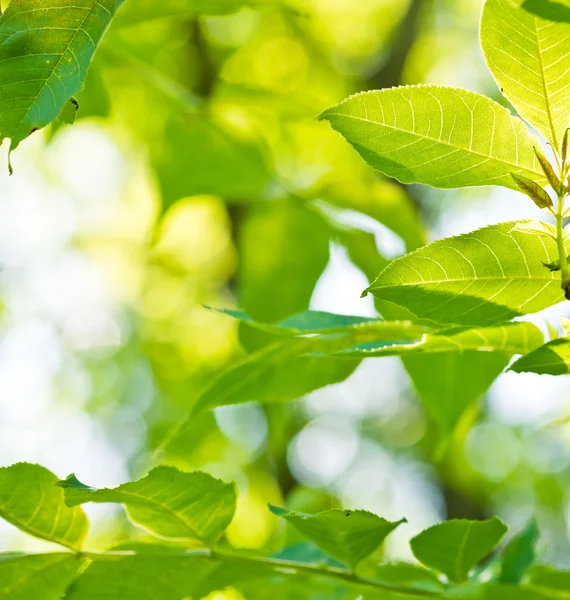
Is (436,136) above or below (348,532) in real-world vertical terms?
above

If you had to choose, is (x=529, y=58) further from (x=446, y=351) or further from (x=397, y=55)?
(x=397, y=55)

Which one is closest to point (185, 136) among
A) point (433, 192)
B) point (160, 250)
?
point (160, 250)

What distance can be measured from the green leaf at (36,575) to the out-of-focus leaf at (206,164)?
698 millimetres

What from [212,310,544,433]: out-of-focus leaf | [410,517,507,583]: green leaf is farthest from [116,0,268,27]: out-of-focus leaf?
[410,517,507,583]: green leaf

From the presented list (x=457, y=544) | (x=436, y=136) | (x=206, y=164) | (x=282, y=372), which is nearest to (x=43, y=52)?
(x=436, y=136)

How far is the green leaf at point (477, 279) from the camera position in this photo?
472mm

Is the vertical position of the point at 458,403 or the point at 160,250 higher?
→ the point at 160,250

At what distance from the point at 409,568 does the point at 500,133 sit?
50cm

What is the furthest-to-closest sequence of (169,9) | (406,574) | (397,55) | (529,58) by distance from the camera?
(397,55)
(169,9)
(406,574)
(529,58)

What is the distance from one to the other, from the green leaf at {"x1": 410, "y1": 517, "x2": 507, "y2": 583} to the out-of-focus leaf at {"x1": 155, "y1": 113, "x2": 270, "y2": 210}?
0.75 m

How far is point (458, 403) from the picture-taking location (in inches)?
35.0

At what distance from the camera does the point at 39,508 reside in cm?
59

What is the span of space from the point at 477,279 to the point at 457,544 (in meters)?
0.27

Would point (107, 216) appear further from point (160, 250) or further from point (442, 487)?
point (442, 487)
